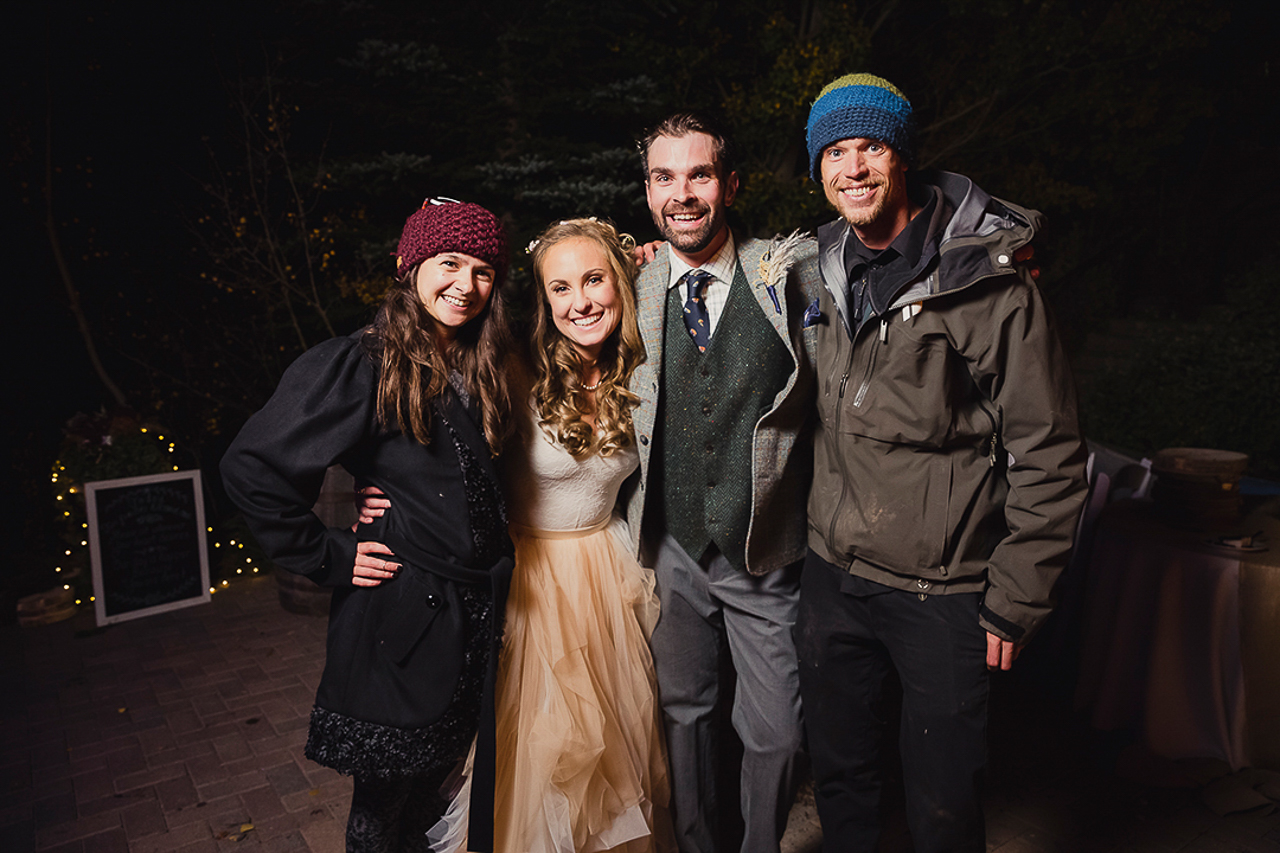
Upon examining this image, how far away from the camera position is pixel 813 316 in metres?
2.15

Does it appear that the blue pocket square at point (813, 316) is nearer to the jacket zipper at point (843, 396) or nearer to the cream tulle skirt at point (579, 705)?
the jacket zipper at point (843, 396)

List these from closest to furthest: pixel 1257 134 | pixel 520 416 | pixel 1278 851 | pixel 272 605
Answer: pixel 520 416 → pixel 1278 851 → pixel 272 605 → pixel 1257 134

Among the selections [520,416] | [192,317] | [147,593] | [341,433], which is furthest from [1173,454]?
[192,317]

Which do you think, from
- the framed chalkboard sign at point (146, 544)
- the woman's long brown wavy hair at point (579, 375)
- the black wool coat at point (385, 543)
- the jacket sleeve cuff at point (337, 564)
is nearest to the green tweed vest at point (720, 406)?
the woman's long brown wavy hair at point (579, 375)

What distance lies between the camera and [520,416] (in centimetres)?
229

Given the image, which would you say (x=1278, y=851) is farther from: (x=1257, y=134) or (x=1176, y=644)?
(x=1257, y=134)

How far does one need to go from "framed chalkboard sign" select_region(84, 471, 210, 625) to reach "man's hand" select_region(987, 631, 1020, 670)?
487 centimetres

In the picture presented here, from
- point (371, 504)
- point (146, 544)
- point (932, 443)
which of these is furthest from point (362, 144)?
point (932, 443)

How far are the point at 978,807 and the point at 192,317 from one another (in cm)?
684

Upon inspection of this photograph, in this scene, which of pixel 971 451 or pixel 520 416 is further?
pixel 520 416

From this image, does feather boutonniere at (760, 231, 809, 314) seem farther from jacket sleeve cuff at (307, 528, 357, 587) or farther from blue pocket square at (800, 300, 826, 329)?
jacket sleeve cuff at (307, 528, 357, 587)

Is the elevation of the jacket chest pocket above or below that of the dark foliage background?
below

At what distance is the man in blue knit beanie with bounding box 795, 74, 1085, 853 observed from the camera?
1821mm

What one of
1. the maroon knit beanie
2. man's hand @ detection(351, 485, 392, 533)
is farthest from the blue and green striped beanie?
man's hand @ detection(351, 485, 392, 533)
